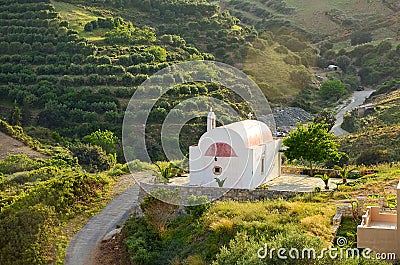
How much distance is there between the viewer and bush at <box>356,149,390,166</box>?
30.5m

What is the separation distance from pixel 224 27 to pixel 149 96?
25.4 metres

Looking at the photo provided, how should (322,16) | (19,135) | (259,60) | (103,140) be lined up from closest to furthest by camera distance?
(19,135) < (103,140) < (259,60) < (322,16)

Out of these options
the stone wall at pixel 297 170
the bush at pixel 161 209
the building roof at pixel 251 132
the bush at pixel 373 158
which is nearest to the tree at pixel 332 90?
the bush at pixel 373 158

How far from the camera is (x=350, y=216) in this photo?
60.3 feet

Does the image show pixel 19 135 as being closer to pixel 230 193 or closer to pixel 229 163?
pixel 229 163

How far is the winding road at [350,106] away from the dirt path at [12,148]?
22.7 metres

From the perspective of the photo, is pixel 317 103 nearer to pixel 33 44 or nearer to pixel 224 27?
pixel 224 27

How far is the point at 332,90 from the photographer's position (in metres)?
63.1

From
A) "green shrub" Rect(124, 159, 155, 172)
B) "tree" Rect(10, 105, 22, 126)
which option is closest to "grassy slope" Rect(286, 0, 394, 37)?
"tree" Rect(10, 105, 22, 126)

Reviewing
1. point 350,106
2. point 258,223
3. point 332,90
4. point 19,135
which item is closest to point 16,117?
point 19,135

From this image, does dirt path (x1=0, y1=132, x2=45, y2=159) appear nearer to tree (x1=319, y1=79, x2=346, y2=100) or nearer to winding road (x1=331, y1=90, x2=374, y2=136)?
winding road (x1=331, y1=90, x2=374, y2=136)

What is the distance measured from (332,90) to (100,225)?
43.9 metres

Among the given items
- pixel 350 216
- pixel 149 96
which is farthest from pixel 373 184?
pixel 149 96

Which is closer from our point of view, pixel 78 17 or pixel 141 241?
pixel 141 241
